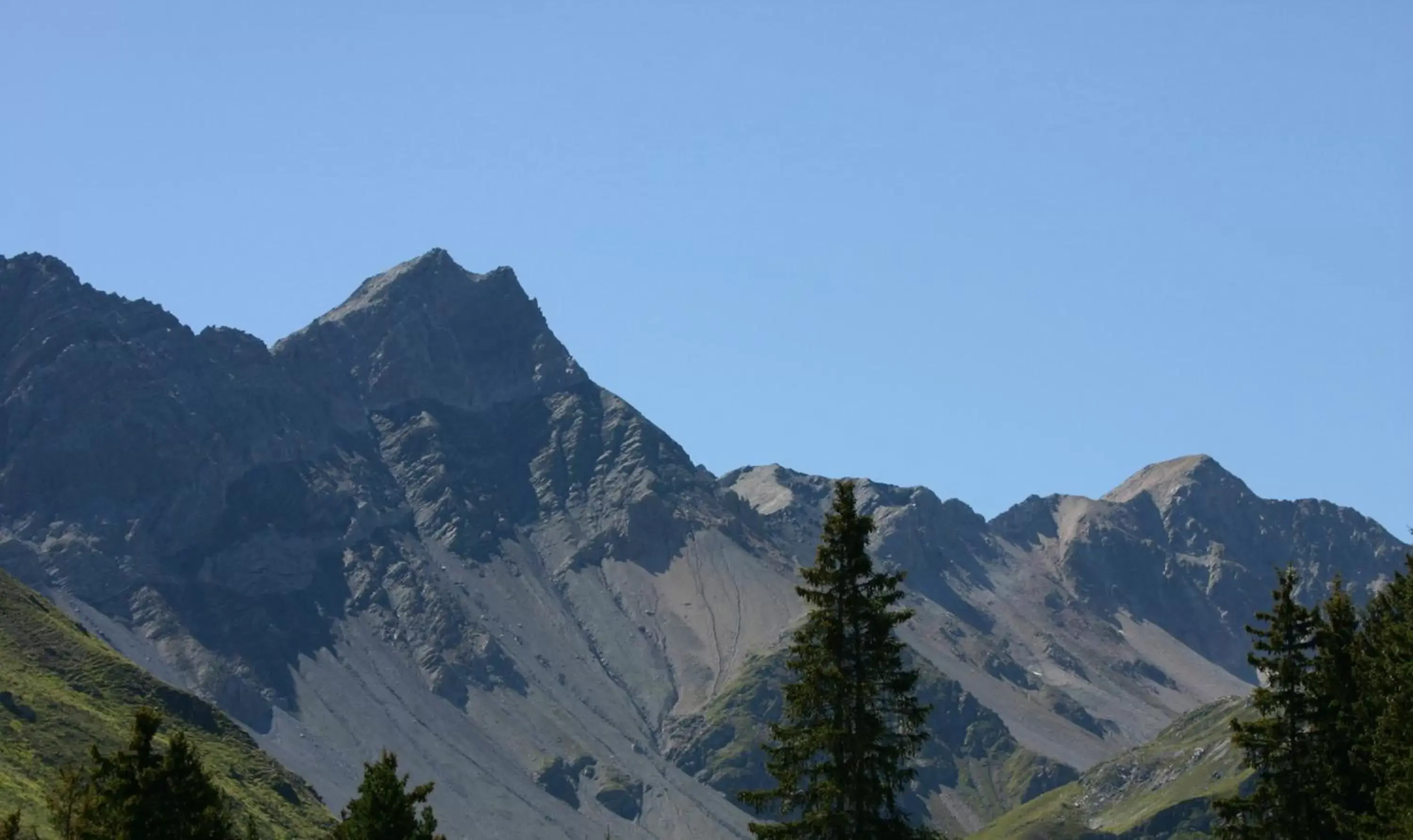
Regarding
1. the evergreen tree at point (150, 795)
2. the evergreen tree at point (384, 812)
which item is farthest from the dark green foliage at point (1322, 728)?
the evergreen tree at point (150, 795)

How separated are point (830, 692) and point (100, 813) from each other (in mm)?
22262

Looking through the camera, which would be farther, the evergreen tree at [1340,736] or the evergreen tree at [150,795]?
the evergreen tree at [1340,736]

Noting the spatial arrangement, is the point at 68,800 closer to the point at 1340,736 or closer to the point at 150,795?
the point at 150,795

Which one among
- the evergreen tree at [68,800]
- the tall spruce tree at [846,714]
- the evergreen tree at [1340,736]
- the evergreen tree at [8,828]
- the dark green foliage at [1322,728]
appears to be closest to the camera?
the tall spruce tree at [846,714]

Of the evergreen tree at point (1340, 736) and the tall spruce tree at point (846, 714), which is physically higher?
the tall spruce tree at point (846, 714)

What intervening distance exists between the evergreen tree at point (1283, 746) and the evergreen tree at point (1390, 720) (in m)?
1.85

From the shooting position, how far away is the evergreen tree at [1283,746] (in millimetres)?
55688

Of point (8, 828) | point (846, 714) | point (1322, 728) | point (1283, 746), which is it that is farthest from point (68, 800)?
point (1322, 728)

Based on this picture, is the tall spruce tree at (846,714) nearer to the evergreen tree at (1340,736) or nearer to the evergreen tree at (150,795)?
the evergreen tree at (1340,736)

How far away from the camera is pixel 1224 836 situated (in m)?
57.4

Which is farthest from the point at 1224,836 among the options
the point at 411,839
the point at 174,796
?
the point at 174,796

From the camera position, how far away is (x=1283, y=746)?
186 ft

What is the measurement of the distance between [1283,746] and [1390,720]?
3912 mm

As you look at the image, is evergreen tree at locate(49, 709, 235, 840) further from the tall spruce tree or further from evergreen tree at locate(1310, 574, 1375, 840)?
evergreen tree at locate(1310, 574, 1375, 840)
